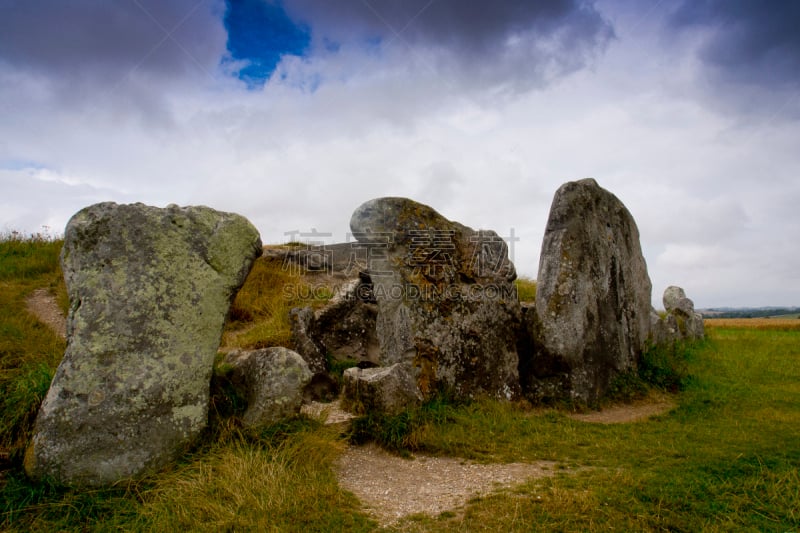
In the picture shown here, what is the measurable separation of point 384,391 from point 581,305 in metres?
3.69

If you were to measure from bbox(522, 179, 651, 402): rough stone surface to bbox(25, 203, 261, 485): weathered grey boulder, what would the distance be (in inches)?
193

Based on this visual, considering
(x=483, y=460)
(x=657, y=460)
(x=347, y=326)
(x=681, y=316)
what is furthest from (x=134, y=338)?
(x=681, y=316)

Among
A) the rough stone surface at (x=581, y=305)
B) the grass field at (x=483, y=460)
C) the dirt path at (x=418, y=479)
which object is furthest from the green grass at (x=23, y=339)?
the rough stone surface at (x=581, y=305)

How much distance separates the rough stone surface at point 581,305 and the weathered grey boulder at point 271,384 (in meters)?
4.04

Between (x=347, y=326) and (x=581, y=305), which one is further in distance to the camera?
(x=347, y=326)

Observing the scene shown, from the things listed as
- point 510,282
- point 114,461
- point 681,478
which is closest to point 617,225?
point 510,282

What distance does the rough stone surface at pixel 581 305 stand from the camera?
866 cm

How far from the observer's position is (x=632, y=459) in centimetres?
608

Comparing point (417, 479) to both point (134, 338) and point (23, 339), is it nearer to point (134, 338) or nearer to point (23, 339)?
point (134, 338)

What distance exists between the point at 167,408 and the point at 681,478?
4884mm

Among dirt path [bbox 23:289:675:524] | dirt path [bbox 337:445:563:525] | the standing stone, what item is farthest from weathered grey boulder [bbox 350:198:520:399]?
the standing stone

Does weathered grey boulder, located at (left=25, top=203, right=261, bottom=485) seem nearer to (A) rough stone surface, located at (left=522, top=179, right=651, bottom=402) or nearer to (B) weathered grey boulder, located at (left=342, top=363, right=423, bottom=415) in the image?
(B) weathered grey boulder, located at (left=342, top=363, right=423, bottom=415)

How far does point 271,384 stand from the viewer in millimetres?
6145

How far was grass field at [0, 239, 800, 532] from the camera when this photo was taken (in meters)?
4.57
